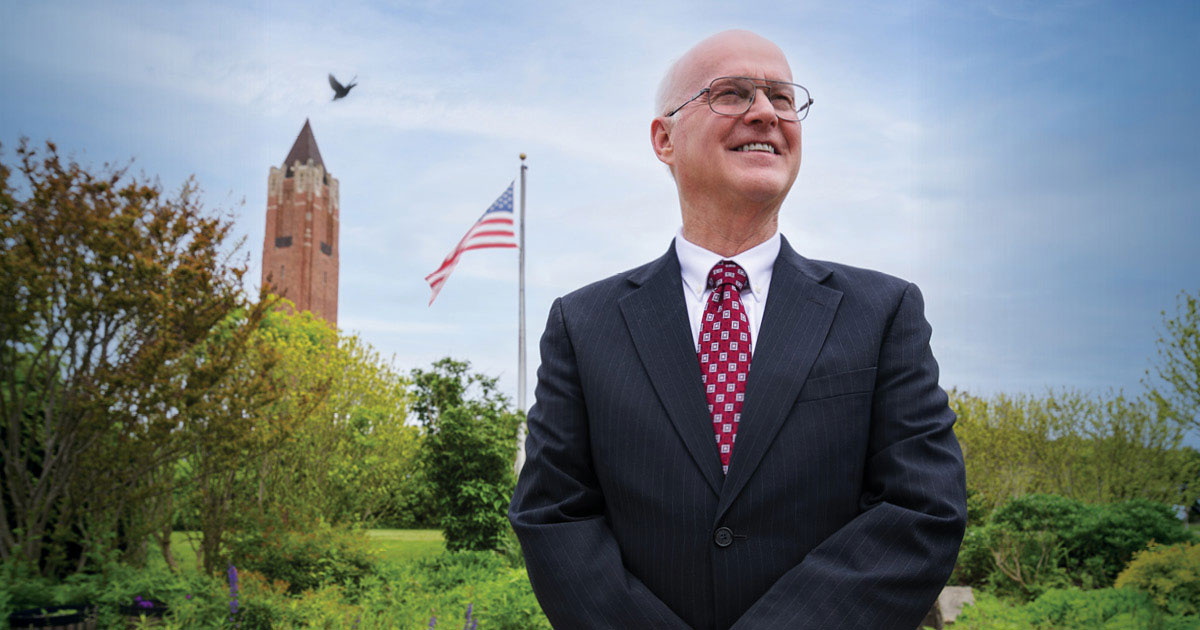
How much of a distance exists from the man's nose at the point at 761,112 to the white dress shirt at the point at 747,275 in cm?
30

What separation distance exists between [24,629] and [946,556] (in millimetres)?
7536

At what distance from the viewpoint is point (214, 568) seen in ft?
32.7

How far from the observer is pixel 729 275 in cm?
187

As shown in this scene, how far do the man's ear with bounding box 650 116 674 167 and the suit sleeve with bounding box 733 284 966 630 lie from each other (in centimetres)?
80

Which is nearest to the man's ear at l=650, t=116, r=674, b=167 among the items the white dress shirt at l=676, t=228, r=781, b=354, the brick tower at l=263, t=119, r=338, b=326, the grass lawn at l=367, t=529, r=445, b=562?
the white dress shirt at l=676, t=228, r=781, b=354

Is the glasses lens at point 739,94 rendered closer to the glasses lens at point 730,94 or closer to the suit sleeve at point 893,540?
the glasses lens at point 730,94

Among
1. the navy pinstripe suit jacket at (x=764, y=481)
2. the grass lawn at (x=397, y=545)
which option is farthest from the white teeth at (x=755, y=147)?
the grass lawn at (x=397, y=545)

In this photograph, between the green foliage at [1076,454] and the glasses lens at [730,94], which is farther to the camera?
the green foliage at [1076,454]

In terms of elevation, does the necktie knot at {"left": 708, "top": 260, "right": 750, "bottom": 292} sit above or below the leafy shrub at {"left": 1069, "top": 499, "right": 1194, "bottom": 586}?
above

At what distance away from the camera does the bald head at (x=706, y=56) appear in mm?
1899

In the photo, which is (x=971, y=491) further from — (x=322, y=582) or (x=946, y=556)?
(x=946, y=556)

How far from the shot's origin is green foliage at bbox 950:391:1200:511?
13727 mm

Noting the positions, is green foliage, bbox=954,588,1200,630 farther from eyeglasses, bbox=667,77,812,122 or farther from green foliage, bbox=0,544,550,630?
eyeglasses, bbox=667,77,812,122

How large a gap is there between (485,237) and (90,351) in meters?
7.42
